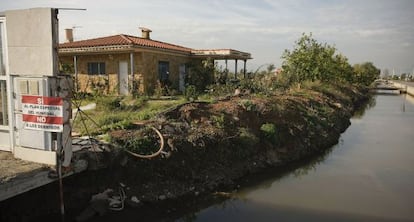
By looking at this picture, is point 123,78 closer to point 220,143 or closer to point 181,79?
point 181,79

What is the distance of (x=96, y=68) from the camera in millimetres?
17672

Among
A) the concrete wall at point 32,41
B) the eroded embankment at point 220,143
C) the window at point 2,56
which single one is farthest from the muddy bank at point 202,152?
the window at point 2,56

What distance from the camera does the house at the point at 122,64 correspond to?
16156mm

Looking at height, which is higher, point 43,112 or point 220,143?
point 43,112

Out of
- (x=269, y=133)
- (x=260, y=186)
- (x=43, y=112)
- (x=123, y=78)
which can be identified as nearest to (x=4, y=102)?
(x=43, y=112)

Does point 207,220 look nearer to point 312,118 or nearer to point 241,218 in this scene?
point 241,218

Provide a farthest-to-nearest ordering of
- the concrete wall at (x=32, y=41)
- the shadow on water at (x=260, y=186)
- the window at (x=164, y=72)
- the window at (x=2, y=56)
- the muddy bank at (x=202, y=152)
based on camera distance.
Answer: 1. the window at (x=164, y=72)
2. the shadow on water at (x=260, y=186)
3. the muddy bank at (x=202, y=152)
4. the window at (x=2, y=56)
5. the concrete wall at (x=32, y=41)

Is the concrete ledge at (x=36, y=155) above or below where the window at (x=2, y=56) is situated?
below

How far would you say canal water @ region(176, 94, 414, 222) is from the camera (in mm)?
7410

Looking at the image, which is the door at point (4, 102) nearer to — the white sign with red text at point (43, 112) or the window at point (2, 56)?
the window at point (2, 56)

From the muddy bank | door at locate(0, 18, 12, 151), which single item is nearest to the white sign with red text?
door at locate(0, 18, 12, 151)

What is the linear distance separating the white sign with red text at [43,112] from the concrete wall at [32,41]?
0.45 meters

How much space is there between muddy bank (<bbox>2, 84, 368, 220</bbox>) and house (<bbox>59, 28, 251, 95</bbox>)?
202 inches

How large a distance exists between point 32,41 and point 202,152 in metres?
4.88
